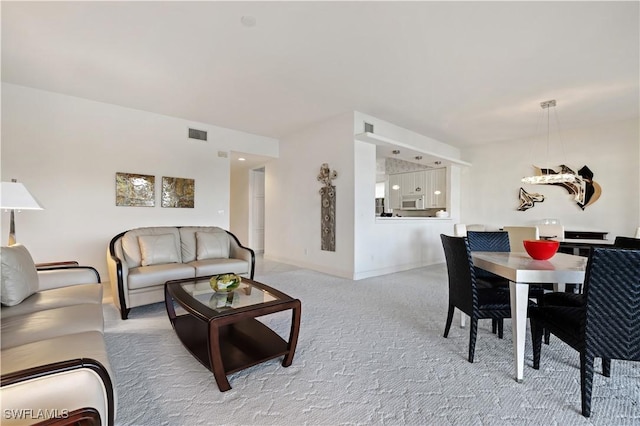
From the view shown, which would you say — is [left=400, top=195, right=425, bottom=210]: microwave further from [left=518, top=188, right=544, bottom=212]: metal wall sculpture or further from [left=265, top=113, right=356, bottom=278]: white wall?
[left=265, top=113, right=356, bottom=278]: white wall

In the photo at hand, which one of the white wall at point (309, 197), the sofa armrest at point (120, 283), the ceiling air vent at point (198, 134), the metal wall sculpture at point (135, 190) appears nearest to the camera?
the sofa armrest at point (120, 283)

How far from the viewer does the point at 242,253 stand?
13.5 feet

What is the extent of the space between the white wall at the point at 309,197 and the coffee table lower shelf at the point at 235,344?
105 inches

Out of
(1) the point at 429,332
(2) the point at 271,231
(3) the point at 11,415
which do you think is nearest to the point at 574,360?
(1) the point at 429,332

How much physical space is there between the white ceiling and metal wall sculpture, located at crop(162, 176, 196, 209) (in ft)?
3.89

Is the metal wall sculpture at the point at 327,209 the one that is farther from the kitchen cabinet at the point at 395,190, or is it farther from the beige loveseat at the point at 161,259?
the kitchen cabinet at the point at 395,190

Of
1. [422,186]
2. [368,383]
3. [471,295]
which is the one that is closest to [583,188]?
[422,186]

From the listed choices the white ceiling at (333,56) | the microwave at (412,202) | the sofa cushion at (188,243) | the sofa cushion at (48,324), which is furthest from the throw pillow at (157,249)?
the microwave at (412,202)

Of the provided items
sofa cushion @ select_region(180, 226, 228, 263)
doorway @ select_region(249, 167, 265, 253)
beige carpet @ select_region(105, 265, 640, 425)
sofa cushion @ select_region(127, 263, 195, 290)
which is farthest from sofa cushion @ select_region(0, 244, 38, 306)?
doorway @ select_region(249, 167, 265, 253)

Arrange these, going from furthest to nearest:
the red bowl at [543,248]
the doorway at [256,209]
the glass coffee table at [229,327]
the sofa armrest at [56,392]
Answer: the doorway at [256,209] → the red bowl at [543,248] → the glass coffee table at [229,327] → the sofa armrest at [56,392]

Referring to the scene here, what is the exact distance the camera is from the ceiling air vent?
528cm

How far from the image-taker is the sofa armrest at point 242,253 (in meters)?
3.93

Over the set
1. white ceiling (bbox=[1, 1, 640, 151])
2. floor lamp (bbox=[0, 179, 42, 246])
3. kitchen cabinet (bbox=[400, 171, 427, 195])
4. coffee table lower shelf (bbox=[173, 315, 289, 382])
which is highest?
Answer: white ceiling (bbox=[1, 1, 640, 151])

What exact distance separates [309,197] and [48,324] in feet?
14.2
